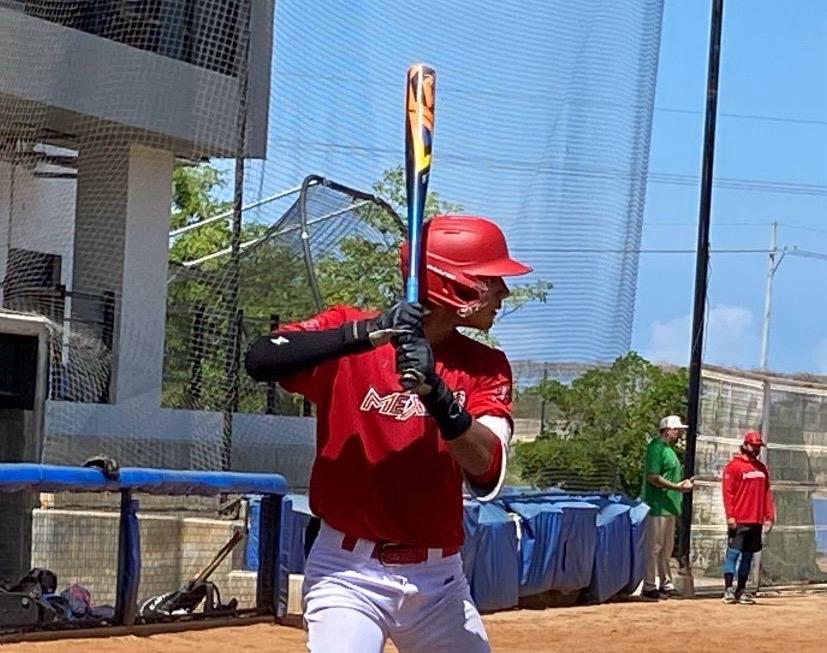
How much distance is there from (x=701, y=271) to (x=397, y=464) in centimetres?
1362

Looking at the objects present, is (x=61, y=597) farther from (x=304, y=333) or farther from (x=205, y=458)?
(x=304, y=333)

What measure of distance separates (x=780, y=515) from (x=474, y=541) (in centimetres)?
634

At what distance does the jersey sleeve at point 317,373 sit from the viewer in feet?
14.0

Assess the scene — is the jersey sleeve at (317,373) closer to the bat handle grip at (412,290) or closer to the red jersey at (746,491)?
the bat handle grip at (412,290)

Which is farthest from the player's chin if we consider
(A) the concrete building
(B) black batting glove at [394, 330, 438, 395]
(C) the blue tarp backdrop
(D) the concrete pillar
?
(D) the concrete pillar

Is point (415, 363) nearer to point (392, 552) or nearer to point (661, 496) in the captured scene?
point (392, 552)

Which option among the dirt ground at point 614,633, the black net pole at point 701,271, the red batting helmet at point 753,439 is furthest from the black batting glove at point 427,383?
the black net pole at point 701,271

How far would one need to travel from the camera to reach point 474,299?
4207 mm

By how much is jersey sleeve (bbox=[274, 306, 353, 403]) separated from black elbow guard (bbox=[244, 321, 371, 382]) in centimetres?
6

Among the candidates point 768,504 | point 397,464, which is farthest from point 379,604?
point 768,504

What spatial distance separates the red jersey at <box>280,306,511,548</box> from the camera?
4215 mm

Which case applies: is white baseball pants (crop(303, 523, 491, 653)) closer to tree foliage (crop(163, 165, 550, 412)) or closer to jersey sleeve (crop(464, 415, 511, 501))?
jersey sleeve (crop(464, 415, 511, 501))

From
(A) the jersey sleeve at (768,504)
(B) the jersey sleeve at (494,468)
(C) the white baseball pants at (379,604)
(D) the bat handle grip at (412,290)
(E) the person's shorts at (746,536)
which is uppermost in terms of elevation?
(D) the bat handle grip at (412,290)

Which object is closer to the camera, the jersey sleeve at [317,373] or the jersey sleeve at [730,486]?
the jersey sleeve at [317,373]
